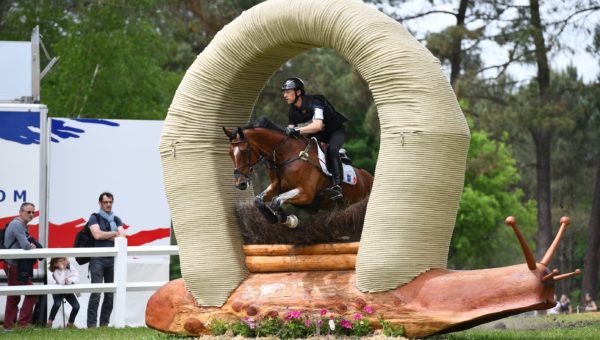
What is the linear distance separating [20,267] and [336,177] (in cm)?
596

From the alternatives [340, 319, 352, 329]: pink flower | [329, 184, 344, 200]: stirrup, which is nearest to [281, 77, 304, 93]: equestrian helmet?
[329, 184, 344, 200]: stirrup

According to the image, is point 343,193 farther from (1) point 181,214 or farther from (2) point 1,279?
(2) point 1,279

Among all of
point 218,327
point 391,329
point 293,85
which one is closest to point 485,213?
point 293,85

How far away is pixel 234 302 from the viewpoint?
10.5 m

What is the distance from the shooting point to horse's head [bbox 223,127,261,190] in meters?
10.1

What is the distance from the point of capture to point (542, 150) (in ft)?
101

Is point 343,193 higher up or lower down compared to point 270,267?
higher up

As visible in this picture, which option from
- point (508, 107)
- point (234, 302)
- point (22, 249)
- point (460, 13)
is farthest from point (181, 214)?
point (460, 13)

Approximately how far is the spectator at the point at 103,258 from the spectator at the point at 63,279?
0.28 meters

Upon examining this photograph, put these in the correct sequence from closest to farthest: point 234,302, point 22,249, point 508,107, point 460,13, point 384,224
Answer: point 384,224 → point 234,302 → point 22,249 → point 508,107 → point 460,13

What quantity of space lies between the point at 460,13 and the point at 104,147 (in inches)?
652

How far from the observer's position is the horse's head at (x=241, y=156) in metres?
10.1

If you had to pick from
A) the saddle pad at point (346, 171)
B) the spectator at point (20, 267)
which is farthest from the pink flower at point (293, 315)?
the spectator at point (20, 267)

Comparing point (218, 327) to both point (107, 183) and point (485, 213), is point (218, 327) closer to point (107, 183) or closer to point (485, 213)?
point (107, 183)
